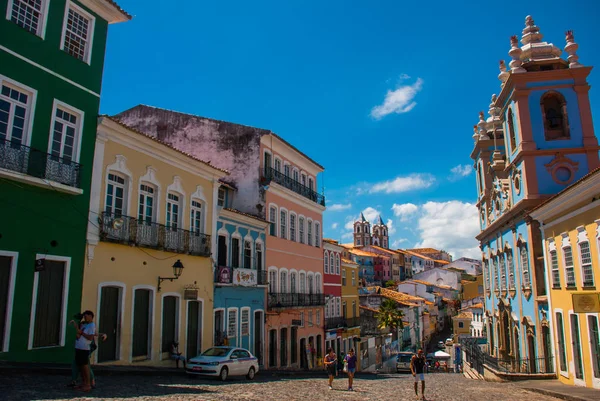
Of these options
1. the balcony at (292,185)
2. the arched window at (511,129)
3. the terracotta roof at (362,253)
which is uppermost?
the terracotta roof at (362,253)

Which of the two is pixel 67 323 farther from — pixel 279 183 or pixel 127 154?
pixel 279 183

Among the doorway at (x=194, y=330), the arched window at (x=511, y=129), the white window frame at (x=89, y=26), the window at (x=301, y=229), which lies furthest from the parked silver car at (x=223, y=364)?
the arched window at (x=511, y=129)

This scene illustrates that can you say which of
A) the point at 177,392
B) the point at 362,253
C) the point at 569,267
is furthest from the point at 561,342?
the point at 362,253

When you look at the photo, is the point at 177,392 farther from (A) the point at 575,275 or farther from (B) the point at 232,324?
(A) the point at 575,275

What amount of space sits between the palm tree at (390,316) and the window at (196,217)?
3605 cm

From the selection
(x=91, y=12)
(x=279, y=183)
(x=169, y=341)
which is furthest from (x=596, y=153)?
(x=91, y=12)

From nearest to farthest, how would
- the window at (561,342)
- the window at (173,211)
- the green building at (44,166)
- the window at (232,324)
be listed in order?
the green building at (44,166)
the window at (561,342)
the window at (173,211)
the window at (232,324)

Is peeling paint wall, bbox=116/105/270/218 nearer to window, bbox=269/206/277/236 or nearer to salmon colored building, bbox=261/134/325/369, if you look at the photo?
salmon colored building, bbox=261/134/325/369

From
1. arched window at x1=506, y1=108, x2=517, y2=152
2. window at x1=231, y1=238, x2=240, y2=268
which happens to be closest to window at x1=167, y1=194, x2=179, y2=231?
window at x1=231, y1=238, x2=240, y2=268

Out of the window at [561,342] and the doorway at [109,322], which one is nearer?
the doorway at [109,322]

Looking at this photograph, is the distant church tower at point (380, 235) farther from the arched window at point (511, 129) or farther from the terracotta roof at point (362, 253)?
the arched window at point (511, 129)

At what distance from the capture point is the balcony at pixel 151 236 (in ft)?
51.2

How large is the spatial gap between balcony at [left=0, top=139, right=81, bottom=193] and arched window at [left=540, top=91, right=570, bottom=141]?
2005cm

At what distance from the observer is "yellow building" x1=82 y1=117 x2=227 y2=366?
15469mm
